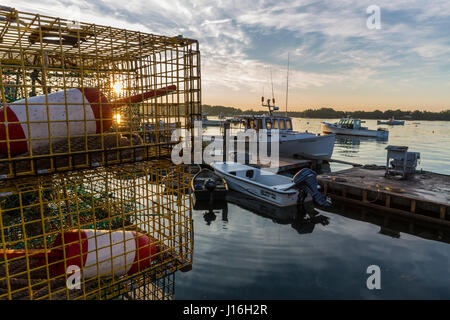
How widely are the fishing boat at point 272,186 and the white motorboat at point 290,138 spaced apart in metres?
7.02

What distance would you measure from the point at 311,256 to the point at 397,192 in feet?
21.1

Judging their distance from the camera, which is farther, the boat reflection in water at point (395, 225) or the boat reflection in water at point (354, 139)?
the boat reflection in water at point (354, 139)

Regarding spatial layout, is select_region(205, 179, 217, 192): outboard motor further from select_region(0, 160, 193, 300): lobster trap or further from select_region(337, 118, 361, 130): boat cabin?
select_region(337, 118, 361, 130): boat cabin

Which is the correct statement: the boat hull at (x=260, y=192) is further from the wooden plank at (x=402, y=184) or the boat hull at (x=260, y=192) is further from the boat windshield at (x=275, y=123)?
the boat windshield at (x=275, y=123)

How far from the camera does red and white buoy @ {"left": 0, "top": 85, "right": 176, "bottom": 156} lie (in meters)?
3.38

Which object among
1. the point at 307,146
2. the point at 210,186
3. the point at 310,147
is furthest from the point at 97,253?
the point at 310,147

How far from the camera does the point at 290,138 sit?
22.6 metres

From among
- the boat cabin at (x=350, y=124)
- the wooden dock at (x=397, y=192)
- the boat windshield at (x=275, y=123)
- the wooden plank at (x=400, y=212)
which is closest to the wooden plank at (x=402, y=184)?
the wooden dock at (x=397, y=192)

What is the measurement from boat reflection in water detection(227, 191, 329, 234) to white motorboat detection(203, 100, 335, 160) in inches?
357

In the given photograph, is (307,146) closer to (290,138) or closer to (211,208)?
(290,138)

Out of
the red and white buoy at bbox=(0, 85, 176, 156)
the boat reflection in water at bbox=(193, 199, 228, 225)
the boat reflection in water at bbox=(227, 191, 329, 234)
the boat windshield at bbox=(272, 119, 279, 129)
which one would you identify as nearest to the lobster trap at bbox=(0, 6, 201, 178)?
the red and white buoy at bbox=(0, 85, 176, 156)

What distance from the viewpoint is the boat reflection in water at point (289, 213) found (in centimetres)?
1216
